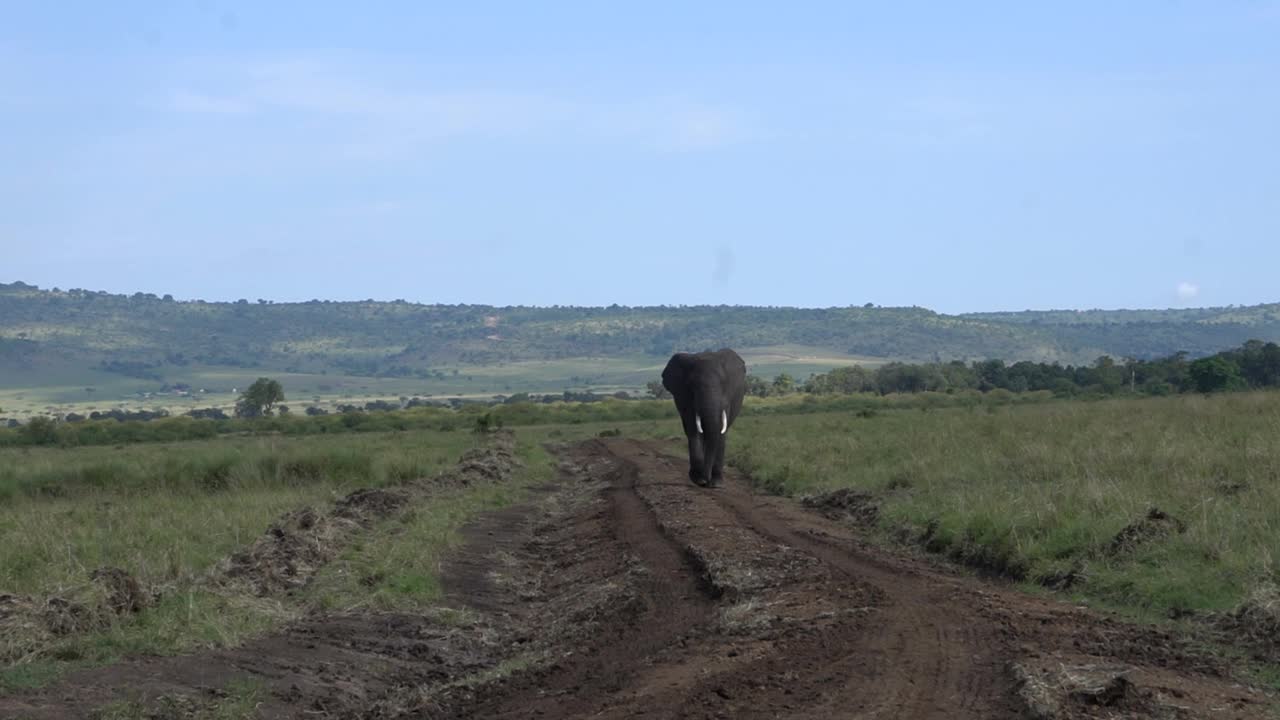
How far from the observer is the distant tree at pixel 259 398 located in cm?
10219

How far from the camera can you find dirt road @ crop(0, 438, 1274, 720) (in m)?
8.05

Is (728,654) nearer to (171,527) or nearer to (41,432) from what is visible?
(171,527)

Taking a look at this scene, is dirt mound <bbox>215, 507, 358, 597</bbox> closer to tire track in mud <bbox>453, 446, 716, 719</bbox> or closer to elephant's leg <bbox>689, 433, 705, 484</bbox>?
Result: tire track in mud <bbox>453, 446, 716, 719</bbox>

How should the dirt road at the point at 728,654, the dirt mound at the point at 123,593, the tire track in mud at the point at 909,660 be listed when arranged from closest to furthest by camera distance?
1. the tire track in mud at the point at 909,660
2. the dirt road at the point at 728,654
3. the dirt mound at the point at 123,593

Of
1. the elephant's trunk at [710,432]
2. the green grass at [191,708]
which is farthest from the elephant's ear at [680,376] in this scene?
the green grass at [191,708]

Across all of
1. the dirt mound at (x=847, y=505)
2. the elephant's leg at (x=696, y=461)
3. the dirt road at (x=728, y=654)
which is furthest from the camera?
the elephant's leg at (x=696, y=461)

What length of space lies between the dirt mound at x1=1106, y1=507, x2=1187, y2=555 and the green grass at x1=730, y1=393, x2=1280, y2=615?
0.08 metres

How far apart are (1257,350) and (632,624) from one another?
6659 centimetres

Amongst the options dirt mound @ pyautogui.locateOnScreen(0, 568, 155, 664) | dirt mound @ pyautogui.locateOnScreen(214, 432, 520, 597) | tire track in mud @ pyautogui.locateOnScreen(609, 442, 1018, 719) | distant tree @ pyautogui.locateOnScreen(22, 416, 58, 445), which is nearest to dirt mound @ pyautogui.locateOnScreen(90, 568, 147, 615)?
dirt mound @ pyautogui.locateOnScreen(0, 568, 155, 664)

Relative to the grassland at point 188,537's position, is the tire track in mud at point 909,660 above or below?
above

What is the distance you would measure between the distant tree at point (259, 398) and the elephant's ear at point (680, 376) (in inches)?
2959

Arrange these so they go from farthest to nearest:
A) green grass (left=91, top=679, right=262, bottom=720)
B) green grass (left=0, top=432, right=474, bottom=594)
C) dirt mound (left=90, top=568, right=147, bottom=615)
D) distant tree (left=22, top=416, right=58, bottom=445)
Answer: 1. distant tree (left=22, top=416, right=58, bottom=445)
2. green grass (left=0, top=432, right=474, bottom=594)
3. dirt mound (left=90, top=568, right=147, bottom=615)
4. green grass (left=91, top=679, right=262, bottom=720)

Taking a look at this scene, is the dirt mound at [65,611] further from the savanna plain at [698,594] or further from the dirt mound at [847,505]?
the dirt mound at [847,505]

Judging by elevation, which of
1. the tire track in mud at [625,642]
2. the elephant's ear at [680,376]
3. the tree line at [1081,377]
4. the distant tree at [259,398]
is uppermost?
the elephant's ear at [680,376]
